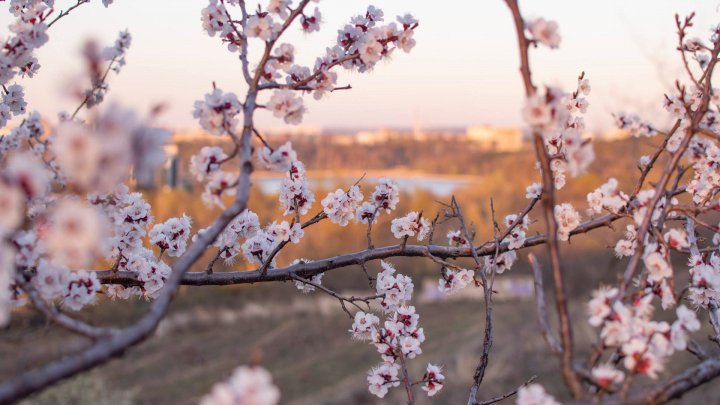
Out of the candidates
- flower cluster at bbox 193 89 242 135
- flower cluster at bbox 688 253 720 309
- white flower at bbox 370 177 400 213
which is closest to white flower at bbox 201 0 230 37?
flower cluster at bbox 193 89 242 135

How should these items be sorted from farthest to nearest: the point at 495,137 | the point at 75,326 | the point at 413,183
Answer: the point at 495,137 → the point at 413,183 → the point at 75,326

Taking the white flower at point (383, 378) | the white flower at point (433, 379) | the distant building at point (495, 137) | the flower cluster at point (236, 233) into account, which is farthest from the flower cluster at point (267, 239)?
the distant building at point (495, 137)

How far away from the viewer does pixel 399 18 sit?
1.73m

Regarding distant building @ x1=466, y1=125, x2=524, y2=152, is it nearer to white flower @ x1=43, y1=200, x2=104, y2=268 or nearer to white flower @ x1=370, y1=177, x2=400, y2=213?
white flower @ x1=370, y1=177, x2=400, y2=213

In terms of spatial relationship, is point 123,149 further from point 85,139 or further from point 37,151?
point 37,151

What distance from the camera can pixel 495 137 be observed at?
45.5 meters

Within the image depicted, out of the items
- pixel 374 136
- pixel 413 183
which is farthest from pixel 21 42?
pixel 374 136

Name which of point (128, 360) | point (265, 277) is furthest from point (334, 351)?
point (265, 277)

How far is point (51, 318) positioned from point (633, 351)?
2.81 feet

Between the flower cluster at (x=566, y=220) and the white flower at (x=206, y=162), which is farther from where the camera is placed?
the flower cluster at (x=566, y=220)

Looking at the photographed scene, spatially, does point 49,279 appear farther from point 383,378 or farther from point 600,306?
point 383,378

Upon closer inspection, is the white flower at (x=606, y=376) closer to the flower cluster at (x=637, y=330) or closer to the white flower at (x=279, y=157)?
the flower cluster at (x=637, y=330)

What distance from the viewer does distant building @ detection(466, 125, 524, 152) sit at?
41550mm

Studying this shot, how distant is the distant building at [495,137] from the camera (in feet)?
136
